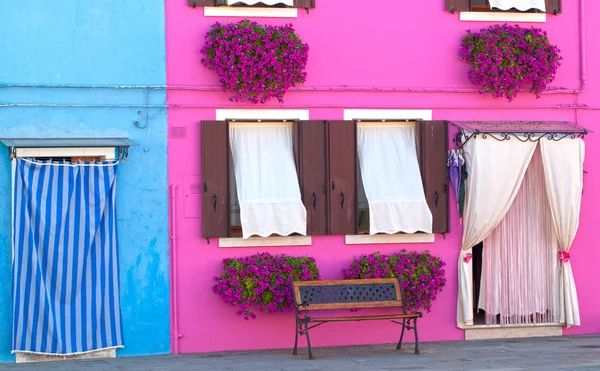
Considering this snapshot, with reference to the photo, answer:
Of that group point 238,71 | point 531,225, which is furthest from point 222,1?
point 531,225

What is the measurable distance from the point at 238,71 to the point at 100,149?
1866mm

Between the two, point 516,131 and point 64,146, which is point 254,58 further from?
point 516,131

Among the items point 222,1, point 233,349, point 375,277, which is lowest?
point 233,349

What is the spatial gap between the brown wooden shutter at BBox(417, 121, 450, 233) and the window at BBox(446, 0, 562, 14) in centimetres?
153

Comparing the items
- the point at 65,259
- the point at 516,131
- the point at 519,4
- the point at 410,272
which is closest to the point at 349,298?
the point at 410,272

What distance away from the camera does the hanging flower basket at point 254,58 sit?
11.9 meters

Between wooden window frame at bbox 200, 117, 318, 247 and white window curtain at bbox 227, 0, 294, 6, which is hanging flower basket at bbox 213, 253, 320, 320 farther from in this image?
white window curtain at bbox 227, 0, 294, 6

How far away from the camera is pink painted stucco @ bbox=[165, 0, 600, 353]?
1219 cm

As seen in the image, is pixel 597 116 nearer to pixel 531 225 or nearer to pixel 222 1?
pixel 531 225

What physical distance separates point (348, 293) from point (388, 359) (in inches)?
39.7

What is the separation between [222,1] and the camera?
12281mm

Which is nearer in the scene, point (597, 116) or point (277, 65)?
point (277, 65)

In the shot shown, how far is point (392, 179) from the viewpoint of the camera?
1266 cm

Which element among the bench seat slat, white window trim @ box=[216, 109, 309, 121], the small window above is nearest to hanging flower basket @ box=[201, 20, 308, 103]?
white window trim @ box=[216, 109, 309, 121]
